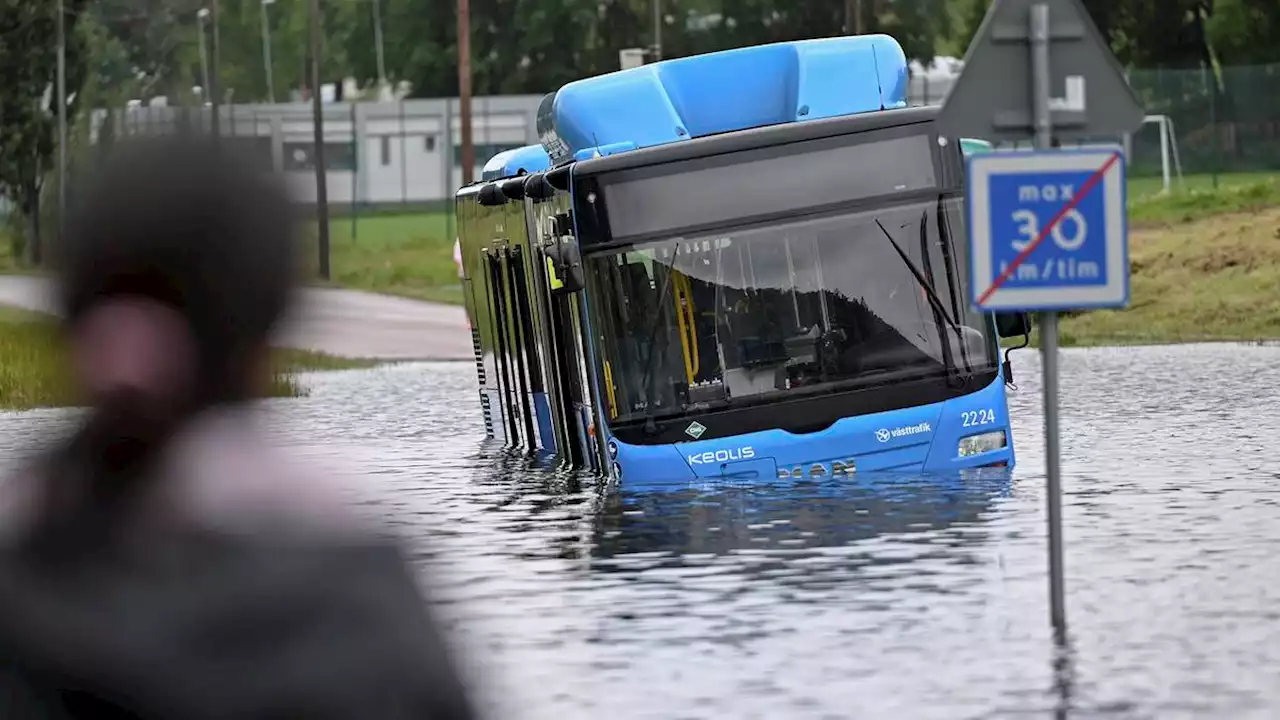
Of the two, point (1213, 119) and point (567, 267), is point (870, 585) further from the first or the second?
point (1213, 119)

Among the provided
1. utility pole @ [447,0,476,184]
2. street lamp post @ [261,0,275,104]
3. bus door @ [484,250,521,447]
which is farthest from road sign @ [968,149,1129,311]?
street lamp post @ [261,0,275,104]

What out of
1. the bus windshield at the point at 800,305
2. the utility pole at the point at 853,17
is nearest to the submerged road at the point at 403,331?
the bus windshield at the point at 800,305

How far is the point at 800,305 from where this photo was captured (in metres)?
19.3

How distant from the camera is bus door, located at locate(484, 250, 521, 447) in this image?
79.8ft

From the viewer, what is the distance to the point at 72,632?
292cm

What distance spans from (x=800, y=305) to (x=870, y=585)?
550 cm

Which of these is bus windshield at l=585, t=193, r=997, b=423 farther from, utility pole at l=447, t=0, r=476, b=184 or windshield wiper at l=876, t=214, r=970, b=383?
utility pole at l=447, t=0, r=476, b=184

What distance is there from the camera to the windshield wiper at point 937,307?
755 inches

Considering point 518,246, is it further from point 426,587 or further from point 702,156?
point 426,587

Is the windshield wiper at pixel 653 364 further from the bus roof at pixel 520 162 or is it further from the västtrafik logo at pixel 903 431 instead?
the bus roof at pixel 520 162

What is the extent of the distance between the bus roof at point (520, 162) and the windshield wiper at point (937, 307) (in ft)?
13.1

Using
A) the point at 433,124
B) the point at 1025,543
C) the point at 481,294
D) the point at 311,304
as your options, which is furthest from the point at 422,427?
the point at 433,124

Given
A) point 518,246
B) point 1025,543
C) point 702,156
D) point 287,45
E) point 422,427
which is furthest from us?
point 287,45

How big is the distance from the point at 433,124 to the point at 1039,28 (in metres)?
93.0
